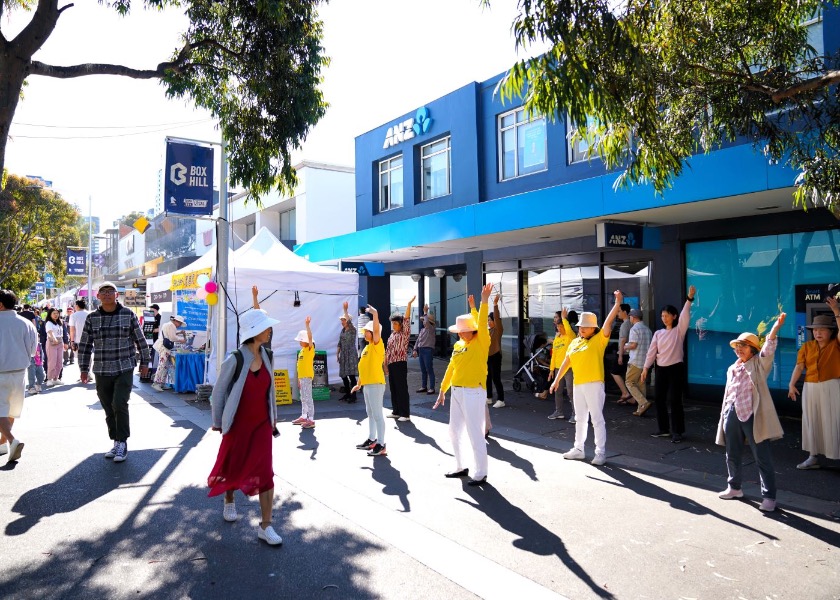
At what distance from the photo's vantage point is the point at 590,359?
7125 millimetres

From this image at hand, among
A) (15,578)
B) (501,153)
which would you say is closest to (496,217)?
(501,153)

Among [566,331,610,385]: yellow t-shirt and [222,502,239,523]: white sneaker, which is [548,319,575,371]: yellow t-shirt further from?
[222,502,239,523]: white sneaker

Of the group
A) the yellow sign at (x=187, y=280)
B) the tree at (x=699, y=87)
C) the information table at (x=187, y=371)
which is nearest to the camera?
the tree at (x=699, y=87)

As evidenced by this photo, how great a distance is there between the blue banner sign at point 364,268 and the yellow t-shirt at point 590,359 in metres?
11.8

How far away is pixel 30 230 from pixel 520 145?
25947 mm

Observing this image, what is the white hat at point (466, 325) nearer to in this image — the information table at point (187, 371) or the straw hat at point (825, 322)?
the straw hat at point (825, 322)

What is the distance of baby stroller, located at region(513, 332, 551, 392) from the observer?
12586 millimetres

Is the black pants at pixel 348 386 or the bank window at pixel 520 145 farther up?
the bank window at pixel 520 145

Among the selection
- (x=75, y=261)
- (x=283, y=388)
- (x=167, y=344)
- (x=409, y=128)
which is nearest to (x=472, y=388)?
(x=283, y=388)

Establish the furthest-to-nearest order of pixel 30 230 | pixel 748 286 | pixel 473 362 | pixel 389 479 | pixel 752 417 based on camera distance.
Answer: pixel 30 230, pixel 748 286, pixel 389 479, pixel 473 362, pixel 752 417

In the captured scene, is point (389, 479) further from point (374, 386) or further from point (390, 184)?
point (390, 184)

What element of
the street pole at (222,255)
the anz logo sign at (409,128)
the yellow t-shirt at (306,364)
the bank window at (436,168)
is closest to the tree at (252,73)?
the street pole at (222,255)

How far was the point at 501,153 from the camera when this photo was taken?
48.6 ft

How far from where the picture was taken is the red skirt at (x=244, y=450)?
15.3 ft
